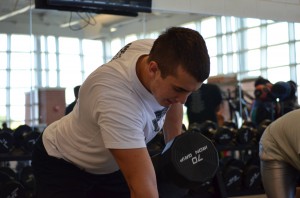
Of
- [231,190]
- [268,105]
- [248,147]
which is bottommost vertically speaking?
[231,190]

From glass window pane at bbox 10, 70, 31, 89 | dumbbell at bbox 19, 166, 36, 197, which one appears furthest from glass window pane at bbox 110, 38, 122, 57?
dumbbell at bbox 19, 166, 36, 197

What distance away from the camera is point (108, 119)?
4.01 ft

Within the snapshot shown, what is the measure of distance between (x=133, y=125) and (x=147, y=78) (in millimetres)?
142

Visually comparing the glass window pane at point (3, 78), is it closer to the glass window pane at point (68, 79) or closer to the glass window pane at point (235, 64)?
the glass window pane at point (68, 79)

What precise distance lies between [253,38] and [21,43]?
3.71 meters

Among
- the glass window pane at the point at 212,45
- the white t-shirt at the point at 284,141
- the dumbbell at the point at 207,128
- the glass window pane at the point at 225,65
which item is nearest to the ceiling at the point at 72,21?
the glass window pane at the point at 212,45

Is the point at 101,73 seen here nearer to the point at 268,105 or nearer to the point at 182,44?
the point at 182,44

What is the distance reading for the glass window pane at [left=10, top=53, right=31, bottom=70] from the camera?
5527 mm

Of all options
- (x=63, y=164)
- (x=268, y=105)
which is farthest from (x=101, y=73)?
(x=268, y=105)

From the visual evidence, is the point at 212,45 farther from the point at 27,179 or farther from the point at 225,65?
the point at 27,179

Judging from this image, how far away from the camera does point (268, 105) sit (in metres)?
5.38

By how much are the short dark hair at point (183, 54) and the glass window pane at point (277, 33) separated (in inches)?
216

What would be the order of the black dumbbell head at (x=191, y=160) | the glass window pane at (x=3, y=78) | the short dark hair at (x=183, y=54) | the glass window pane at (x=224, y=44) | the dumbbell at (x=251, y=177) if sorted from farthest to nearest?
the glass window pane at (x=224, y=44) < the glass window pane at (x=3, y=78) < the dumbbell at (x=251, y=177) < the black dumbbell head at (x=191, y=160) < the short dark hair at (x=183, y=54)

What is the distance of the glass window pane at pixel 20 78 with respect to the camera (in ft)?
17.6
